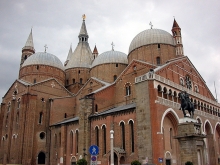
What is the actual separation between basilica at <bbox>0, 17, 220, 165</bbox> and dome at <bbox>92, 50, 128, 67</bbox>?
17 centimetres

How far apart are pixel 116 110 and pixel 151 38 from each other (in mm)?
13717

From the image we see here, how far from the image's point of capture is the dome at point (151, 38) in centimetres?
3638

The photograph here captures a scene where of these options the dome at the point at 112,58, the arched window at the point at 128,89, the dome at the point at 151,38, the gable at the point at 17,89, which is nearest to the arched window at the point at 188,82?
the dome at the point at 151,38

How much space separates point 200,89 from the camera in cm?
3525

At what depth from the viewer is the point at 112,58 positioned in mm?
41281

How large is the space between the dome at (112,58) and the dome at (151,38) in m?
3.52

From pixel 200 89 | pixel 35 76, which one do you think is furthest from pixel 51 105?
pixel 200 89

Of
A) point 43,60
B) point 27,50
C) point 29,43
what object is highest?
point 29,43

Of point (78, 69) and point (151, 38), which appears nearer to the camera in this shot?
point (151, 38)

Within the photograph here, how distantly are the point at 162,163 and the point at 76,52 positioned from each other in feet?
105

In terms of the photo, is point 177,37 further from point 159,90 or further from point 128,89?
point 159,90

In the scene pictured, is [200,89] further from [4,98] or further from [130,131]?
[4,98]

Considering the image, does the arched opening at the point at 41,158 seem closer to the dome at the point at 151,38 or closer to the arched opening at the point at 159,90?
the arched opening at the point at 159,90

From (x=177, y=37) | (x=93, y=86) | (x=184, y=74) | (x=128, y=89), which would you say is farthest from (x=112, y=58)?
(x=184, y=74)
